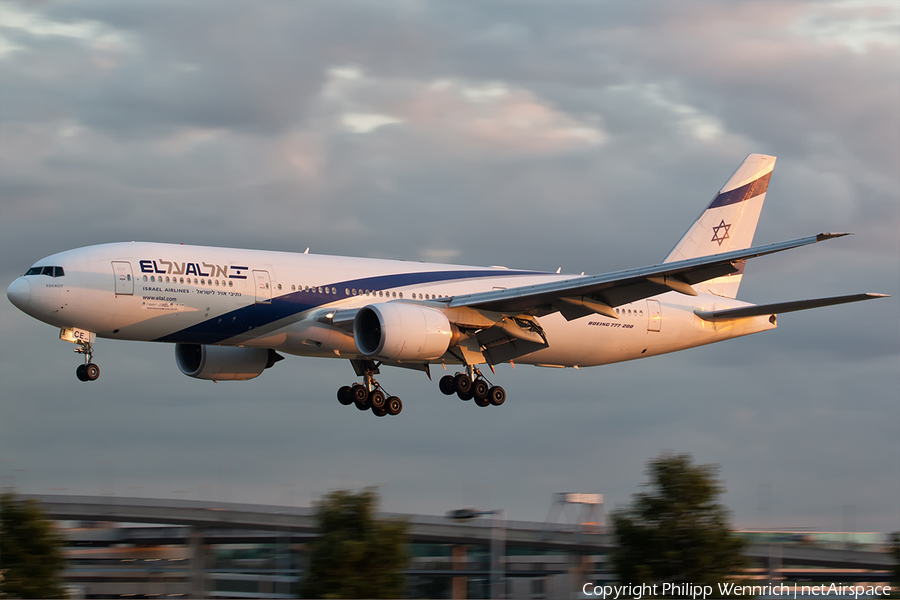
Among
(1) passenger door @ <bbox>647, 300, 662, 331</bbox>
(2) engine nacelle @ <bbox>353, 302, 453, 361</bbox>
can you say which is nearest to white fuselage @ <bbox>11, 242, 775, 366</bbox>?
(2) engine nacelle @ <bbox>353, 302, 453, 361</bbox>

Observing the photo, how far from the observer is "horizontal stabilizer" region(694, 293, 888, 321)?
33906mm

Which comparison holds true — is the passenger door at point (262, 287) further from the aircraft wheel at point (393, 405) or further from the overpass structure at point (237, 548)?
the overpass structure at point (237, 548)

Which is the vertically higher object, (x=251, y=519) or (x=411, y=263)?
(x=411, y=263)

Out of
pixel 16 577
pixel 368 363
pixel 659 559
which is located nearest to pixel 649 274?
pixel 659 559

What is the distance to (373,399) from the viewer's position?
4012 cm

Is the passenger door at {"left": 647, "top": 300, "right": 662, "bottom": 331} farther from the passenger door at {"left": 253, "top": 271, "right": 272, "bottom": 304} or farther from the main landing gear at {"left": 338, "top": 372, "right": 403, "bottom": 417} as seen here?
the passenger door at {"left": 253, "top": 271, "right": 272, "bottom": 304}

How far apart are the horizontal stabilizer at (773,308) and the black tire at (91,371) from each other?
24.8 metres

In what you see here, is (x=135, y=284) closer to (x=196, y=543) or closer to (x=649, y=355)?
(x=196, y=543)

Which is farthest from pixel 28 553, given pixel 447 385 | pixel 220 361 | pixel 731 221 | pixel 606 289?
pixel 731 221

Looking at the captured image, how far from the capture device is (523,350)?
39.2 m

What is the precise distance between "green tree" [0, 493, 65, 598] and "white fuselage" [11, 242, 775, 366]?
6.12 metres

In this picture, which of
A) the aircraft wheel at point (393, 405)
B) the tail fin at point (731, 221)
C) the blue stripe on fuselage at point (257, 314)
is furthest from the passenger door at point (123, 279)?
Answer: the tail fin at point (731, 221)

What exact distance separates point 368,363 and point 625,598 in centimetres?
1713

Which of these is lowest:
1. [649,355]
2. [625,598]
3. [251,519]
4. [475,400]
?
[625,598]
